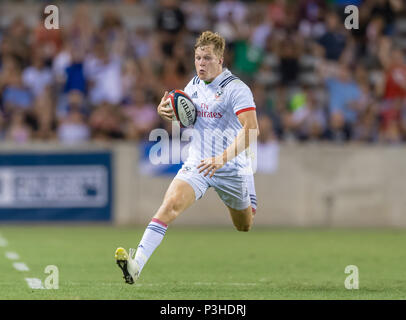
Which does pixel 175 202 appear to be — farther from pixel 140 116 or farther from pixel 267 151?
pixel 140 116

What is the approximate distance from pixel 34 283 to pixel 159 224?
4.80 feet

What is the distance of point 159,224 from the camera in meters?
8.11

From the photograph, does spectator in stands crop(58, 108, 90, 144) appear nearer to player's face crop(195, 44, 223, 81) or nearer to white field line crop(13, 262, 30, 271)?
white field line crop(13, 262, 30, 271)

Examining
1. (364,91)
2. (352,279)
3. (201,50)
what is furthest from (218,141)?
(364,91)

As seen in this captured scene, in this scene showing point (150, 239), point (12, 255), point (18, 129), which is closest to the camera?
point (150, 239)

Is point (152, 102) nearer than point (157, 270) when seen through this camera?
No

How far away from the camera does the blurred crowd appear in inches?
671

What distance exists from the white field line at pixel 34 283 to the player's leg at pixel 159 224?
3.16ft

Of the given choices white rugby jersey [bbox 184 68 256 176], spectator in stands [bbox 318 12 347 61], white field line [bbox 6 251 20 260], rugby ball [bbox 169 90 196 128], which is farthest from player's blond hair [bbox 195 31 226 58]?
spectator in stands [bbox 318 12 347 61]

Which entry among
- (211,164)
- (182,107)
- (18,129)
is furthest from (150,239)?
(18,129)
